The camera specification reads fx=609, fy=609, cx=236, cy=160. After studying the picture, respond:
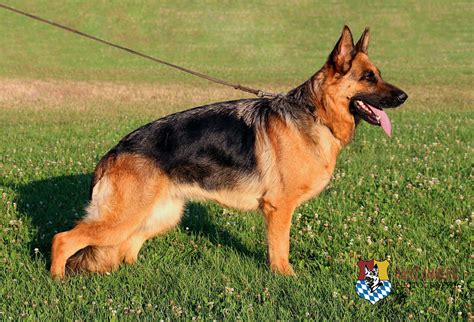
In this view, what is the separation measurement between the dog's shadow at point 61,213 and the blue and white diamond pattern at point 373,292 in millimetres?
1621

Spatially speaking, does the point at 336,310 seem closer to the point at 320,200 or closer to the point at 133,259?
the point at 133,259

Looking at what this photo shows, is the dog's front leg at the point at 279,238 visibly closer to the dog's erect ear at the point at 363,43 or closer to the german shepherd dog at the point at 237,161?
the german shepherd dog at the point at 237,161

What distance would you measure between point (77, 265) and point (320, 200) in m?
3.59

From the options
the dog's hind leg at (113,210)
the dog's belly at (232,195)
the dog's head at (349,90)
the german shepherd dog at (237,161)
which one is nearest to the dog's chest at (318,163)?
the german shepherd dog at (237,161)

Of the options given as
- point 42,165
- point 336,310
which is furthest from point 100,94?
point 336,310

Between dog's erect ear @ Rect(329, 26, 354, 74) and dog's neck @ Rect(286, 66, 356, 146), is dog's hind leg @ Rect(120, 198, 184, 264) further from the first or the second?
dog's erect ear @ Rect(329, 26, 354, 74)

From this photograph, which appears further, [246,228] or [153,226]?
[246,228]

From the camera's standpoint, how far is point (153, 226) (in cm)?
662

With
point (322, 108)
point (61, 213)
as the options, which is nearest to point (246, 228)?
point (322, 108)

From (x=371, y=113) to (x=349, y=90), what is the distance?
1.13 ft

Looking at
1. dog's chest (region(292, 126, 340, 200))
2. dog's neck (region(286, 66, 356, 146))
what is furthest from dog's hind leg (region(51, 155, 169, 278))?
dog's neck (region(286, 66, 356, 146))

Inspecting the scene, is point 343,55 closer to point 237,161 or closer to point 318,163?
point 318,163

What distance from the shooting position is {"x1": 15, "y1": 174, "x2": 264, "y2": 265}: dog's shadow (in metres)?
7.08

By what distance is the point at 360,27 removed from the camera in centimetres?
4522
